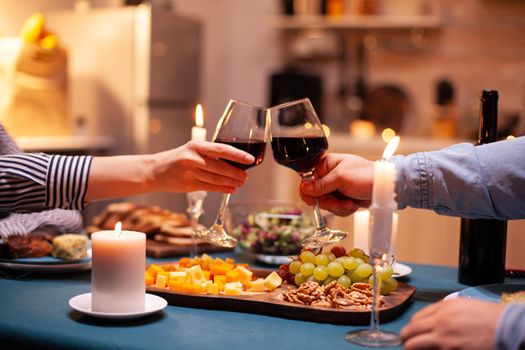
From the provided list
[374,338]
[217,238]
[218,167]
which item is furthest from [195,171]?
[374,338]

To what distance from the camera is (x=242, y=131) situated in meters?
1.37

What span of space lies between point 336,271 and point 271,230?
0.42 metres

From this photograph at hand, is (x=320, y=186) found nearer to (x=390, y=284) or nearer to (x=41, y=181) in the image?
(x=390, y=284)

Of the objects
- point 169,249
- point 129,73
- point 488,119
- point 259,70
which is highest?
point 259,70

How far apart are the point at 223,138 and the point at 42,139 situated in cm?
244

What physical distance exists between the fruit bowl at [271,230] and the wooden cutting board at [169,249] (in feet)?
0.29

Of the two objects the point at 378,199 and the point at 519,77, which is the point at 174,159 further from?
the point at 519,77

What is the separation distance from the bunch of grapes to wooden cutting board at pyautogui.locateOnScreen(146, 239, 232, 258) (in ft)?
1.61

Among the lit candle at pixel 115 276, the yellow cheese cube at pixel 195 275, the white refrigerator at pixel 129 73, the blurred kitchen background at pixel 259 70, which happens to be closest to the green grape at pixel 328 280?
the yellow cheese cube at pixel 195 275

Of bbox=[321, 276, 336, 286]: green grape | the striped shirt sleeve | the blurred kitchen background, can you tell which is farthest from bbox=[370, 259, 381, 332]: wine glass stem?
the blurred kitchen background

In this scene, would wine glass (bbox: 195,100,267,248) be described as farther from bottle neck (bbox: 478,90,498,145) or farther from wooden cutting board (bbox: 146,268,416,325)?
bottle neck (bbox: 478,90,498,145)

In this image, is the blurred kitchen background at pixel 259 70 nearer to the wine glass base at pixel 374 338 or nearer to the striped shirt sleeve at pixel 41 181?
the striped shirt sleeve at pixel 41 181

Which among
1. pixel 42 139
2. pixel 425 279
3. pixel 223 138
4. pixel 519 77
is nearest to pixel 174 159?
pixel 223 138

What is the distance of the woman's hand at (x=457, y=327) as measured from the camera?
88 cm
